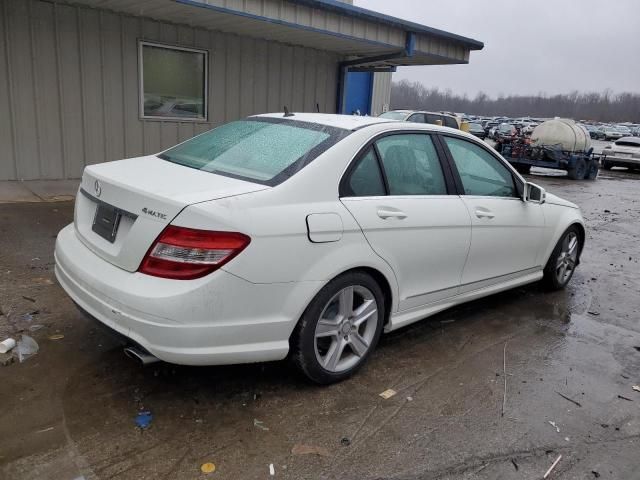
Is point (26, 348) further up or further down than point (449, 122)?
further down

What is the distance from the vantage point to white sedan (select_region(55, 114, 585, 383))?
2668 millimetres

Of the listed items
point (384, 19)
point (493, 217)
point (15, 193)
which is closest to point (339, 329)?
point (493, 217)

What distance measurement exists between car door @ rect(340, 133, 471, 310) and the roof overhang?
4.64m

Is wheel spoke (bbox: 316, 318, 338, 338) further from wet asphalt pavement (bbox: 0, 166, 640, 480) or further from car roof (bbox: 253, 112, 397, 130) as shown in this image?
car roof (bbox: 253, 112, 397, 130)

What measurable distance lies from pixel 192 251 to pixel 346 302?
1040 mm

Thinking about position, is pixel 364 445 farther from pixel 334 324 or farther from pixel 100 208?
pixel 100 208

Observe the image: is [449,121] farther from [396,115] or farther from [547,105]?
[547,105]

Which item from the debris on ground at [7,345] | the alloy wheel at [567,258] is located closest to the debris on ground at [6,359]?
the debris on ground at [7,345]

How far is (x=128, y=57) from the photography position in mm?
8812

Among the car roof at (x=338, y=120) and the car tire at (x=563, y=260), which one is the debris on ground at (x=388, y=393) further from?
the car tire at (x=563, y=260)

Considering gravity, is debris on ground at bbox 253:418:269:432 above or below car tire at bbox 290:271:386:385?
below

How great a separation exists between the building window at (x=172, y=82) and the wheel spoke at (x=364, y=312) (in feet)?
23.3

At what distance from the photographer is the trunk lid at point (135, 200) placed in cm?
274

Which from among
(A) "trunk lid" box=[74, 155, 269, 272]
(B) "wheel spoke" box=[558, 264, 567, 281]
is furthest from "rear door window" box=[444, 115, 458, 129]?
(A) "trunk lid" box=[74, 155, 269, 272]
